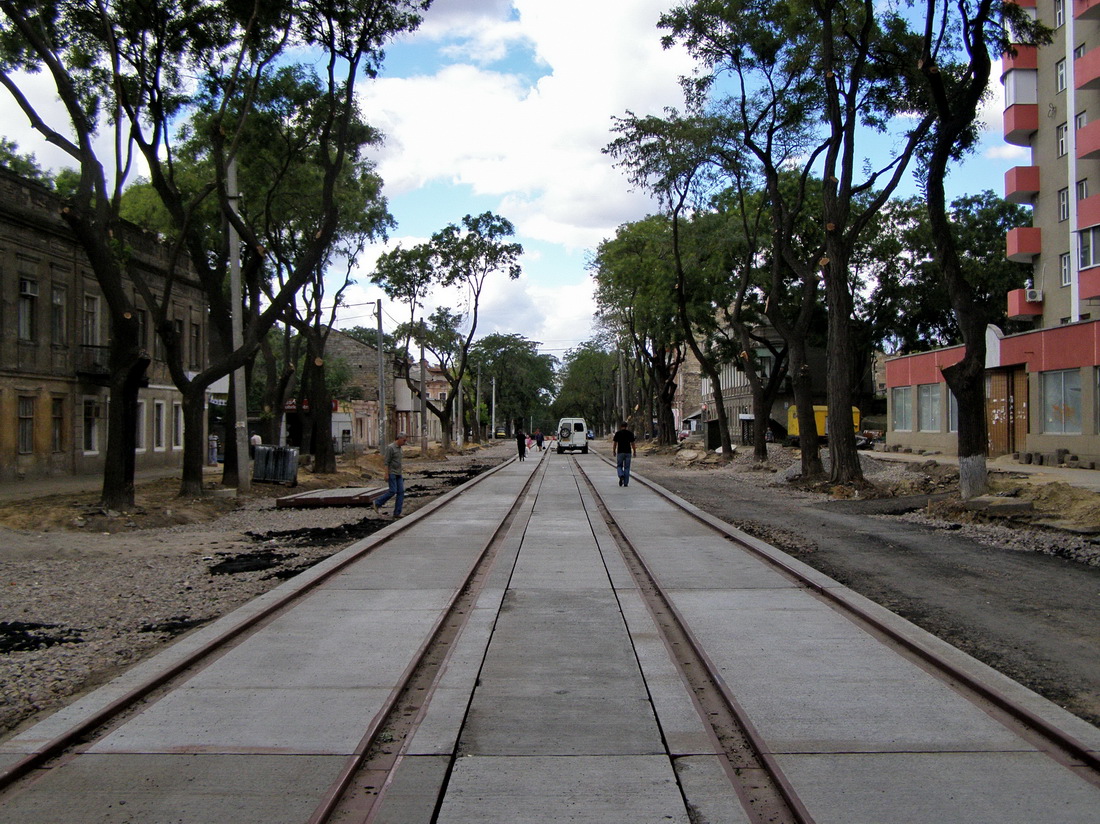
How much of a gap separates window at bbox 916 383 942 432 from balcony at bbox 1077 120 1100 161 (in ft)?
32.2

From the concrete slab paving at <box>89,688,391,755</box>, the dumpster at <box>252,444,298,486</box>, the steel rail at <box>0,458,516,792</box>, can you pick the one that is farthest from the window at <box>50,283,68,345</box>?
the concrete slab paving at <box>89,688,391,755</box>

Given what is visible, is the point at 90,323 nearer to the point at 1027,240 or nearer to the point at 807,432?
the point at 807,432

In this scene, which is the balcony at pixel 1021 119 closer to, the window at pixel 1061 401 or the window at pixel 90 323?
the window at pixel 1061 401

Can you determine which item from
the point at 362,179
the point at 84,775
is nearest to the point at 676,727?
the point at 84,775

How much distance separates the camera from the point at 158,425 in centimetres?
3650

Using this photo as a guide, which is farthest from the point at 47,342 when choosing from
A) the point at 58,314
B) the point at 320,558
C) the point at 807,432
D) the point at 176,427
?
the point at 807,432

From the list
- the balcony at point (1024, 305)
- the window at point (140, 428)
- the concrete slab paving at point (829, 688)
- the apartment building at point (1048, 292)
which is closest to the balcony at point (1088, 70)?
the apartment building at point (1048, 292)

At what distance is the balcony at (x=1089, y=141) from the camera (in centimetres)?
3369

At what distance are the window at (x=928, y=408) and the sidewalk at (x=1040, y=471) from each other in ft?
6.61

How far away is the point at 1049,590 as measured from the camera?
980 centimetres

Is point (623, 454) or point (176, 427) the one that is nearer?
point (623, 454)

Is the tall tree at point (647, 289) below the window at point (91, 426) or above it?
above

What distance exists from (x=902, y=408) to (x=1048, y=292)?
749 centimetres

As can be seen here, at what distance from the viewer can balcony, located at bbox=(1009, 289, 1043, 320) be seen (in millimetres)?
39969
